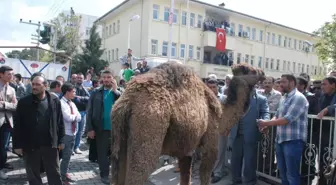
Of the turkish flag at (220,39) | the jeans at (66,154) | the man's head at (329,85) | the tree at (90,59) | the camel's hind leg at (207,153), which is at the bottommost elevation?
the jeans at (66,154)

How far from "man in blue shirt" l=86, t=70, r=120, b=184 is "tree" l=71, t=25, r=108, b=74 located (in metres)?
29.5

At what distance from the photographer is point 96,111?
21.7 ft

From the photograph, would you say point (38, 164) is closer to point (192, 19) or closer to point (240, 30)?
point (192, 19)

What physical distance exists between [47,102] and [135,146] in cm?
266

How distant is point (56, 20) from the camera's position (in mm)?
42594

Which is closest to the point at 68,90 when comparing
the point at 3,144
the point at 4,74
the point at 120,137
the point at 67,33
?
the point at 4,74

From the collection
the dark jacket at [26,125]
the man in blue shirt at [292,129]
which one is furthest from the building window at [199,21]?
the dark jacket at [26,125]

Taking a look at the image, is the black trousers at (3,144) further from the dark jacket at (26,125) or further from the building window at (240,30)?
the building window at (240,30)

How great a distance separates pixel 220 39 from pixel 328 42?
37.1ft

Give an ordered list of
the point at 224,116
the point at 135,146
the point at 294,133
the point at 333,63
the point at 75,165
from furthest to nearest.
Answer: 1. the point at 333,63
2. the point at 75,165
3. the point at 294,133
4. the point at 224,116
5. the point at 135,146

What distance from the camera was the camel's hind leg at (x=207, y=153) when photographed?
444cm

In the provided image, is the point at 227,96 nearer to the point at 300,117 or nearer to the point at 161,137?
the point at 300,117

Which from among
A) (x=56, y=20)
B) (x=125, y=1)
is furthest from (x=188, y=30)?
(x=56, y=20)

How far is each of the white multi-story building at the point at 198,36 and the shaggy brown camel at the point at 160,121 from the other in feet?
78.6
